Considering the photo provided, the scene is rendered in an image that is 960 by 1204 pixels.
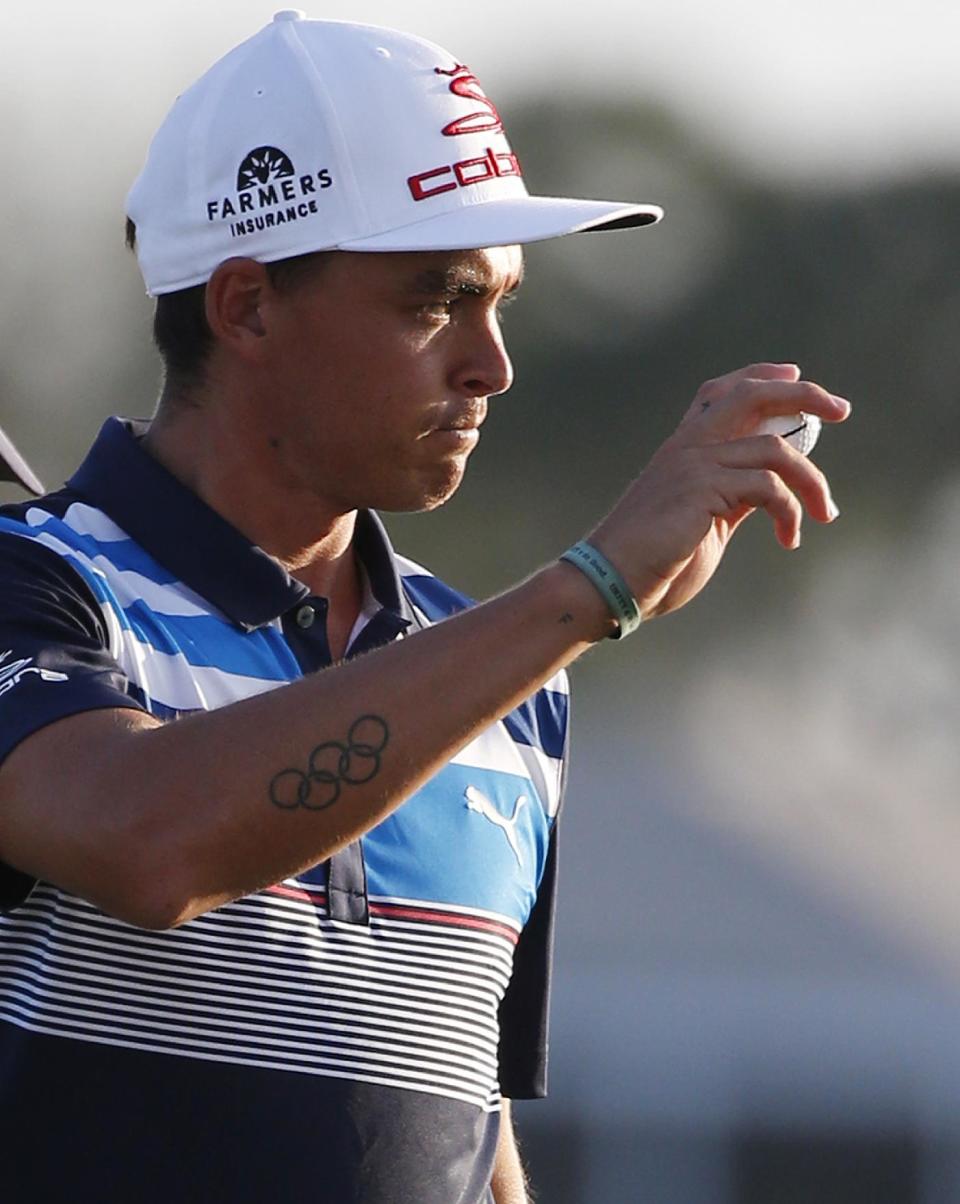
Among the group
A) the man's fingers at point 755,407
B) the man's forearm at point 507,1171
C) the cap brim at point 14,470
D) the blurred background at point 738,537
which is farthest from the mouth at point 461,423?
the blurred background at point 738,537

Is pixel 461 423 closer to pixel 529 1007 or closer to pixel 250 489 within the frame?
pixel 250 489

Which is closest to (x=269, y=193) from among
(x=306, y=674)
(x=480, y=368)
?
(x=480, y=368)

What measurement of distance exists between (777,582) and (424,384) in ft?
53.5

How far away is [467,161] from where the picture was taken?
13.4 ft

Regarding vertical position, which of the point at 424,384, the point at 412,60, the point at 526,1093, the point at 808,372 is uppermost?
the point at 808,372

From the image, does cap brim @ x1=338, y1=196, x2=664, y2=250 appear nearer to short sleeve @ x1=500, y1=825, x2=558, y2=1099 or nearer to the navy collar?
the navy collar

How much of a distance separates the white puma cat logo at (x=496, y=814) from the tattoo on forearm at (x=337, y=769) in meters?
0.72

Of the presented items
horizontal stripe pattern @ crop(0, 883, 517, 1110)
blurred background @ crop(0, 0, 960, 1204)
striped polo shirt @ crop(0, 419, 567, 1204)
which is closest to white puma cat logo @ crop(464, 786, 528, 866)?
striped polo shirt @ crop(0, 419, 567, 1204)

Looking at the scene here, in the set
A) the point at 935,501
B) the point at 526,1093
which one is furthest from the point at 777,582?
the point at 526,1093

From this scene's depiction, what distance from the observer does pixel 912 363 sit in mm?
20484

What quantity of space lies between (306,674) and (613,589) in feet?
2.29

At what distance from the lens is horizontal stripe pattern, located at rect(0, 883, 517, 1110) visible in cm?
368

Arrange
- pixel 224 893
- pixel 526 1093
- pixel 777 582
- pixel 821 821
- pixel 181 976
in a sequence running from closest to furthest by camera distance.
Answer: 1. pixel 224 893
2. pixel 181 976
3. pixel 526 1093
4. pixel 821 821
5. pixel 777 582

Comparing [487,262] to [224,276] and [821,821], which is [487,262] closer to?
[224,276]
